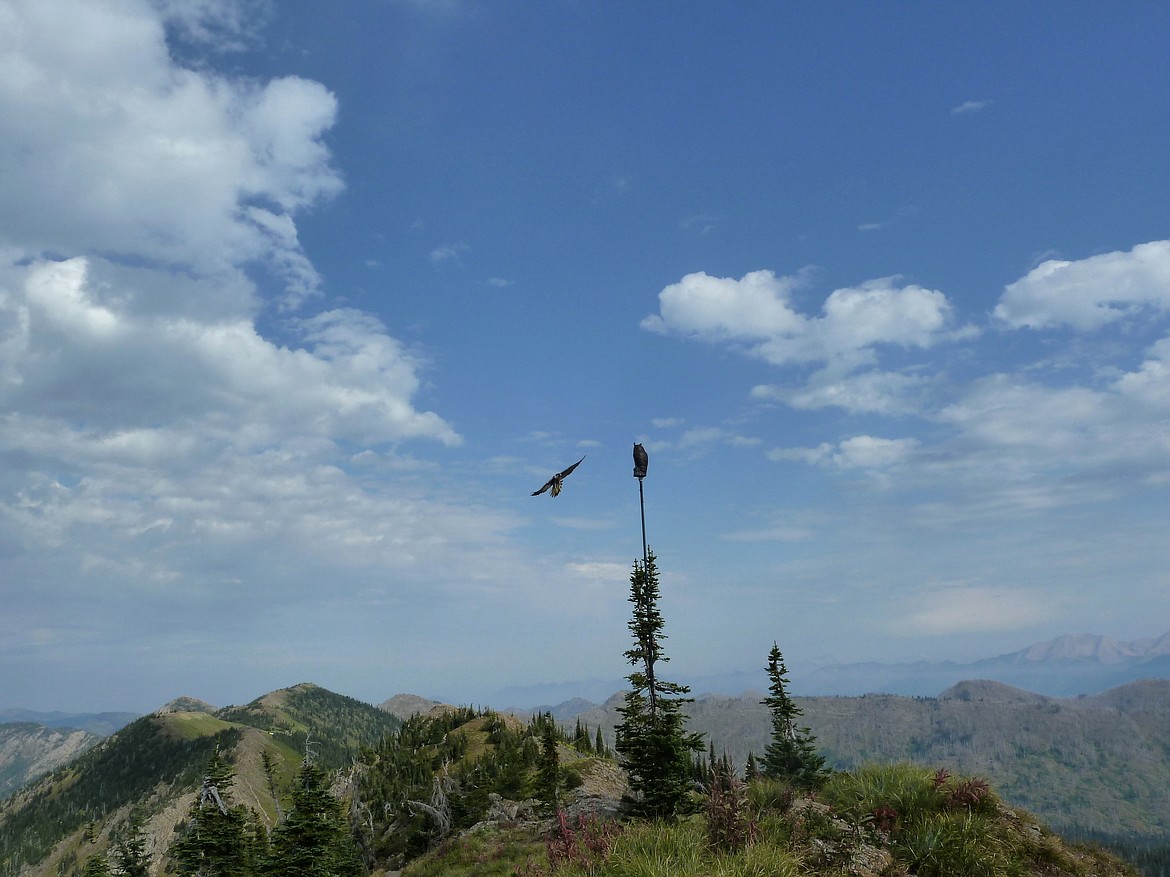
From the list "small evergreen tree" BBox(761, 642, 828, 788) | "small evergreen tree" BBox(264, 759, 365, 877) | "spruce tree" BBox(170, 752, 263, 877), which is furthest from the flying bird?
"small evergreen tree" BBox(761, 642, 828, 788)

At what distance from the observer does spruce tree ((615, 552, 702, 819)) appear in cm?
2209

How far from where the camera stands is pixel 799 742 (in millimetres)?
75500

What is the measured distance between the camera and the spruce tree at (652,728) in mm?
22094

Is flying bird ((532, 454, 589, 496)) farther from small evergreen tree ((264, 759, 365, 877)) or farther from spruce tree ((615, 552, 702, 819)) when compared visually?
small evergreen tree ((264, 759, 365, 877))

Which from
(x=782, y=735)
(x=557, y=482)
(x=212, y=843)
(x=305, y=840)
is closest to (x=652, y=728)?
(x=557, y=482)

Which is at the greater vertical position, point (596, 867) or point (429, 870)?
point (596, 867)

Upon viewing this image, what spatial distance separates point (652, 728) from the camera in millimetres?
25469

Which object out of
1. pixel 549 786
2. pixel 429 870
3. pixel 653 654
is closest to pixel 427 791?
pixel 549 786

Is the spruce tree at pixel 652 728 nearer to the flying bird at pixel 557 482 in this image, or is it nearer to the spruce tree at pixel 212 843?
the flying bird at pixel 557 482

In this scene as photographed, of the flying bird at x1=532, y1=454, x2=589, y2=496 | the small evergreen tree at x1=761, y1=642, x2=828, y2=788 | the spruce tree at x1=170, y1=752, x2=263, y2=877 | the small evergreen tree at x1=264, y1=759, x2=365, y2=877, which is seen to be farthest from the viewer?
the small evergreen tree at x1=761, y1=642, x2=828, y2=788

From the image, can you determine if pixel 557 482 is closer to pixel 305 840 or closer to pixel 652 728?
pixel 652 728

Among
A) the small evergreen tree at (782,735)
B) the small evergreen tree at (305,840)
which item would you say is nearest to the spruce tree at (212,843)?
the small evergreen tree at (305,840)

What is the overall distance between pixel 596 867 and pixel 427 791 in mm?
98498

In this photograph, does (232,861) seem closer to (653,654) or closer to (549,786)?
(549,786)
